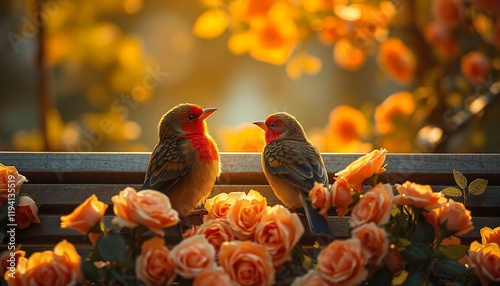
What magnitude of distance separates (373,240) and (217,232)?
33 centimetres

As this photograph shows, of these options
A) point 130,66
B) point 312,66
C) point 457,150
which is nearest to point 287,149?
point 312,66

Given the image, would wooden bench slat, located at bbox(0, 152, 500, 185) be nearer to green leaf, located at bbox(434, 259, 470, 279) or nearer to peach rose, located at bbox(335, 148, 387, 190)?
peach rose, located at bbox(335, 148, 387, 190)

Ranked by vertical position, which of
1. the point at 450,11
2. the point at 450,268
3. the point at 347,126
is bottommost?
the point at 347,126

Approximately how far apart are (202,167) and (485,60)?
1.42m

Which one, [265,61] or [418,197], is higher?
[418,197]

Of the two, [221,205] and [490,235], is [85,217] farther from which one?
[490,235]

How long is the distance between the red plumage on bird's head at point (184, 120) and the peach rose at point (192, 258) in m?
0.75

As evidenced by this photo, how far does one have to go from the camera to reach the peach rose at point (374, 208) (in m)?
1.48

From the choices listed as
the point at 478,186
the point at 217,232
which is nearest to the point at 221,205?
the point at 217,232

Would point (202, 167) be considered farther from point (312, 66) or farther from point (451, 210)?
point (312, 66)

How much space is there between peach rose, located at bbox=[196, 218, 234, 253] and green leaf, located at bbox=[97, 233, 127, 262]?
0.20 metres

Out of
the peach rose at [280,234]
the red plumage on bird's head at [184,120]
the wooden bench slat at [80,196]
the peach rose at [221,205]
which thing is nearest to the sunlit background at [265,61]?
the red plumage on bird's head at [184,120]

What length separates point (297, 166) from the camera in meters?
1.96

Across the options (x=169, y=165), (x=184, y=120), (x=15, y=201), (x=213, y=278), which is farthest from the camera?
(x=184, y=120)
